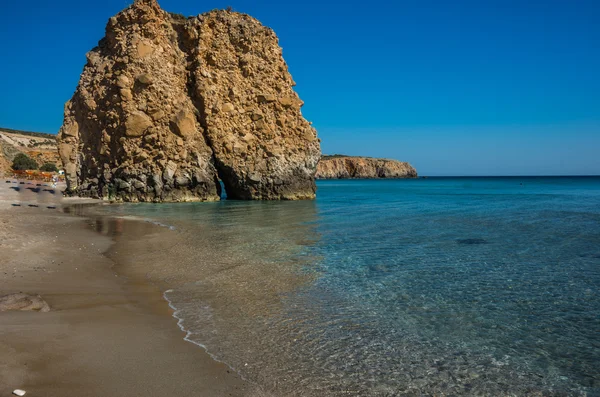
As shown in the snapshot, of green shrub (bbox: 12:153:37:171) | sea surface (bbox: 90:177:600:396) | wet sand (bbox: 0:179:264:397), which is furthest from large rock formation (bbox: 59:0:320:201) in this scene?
green shrub (bbox: 12:153:37:171)

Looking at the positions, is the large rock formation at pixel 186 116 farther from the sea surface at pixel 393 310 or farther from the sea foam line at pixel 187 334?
the sea foam line at pixel 187 334

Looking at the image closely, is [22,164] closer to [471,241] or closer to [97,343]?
[471,241]

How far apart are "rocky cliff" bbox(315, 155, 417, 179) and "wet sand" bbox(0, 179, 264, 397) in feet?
457

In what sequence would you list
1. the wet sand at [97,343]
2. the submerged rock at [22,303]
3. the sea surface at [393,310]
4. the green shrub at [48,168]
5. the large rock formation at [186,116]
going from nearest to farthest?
the wet sand at [97,343]
the sea surface at [393,310]
the submerged rock at [22,303]
the large rock formation at [186,116]
the green shrub at [48,168]

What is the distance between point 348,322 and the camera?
20.4 feet

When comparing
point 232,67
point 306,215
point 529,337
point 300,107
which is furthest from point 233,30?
point 529,337

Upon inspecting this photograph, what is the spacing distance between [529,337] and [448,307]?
4.65 feet

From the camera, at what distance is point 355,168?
154 meters

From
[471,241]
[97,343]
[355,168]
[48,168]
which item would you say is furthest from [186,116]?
[355,168]

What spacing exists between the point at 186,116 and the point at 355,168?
126278mm

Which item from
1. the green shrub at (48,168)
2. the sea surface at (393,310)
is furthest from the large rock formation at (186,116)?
the green shrub at (48,168)

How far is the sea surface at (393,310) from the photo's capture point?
180 inches

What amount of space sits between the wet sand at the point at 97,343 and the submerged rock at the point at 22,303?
0.17m

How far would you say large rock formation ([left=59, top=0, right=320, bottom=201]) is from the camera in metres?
31.0
